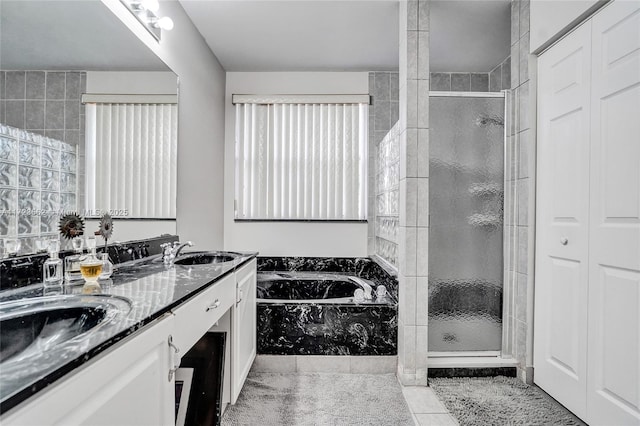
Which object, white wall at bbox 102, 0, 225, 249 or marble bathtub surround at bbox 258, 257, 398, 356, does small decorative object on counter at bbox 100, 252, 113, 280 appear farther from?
marble bathtub surround at bbox 258, 257, 398, 356

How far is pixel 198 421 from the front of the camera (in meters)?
1.74

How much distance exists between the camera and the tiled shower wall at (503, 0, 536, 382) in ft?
7.41

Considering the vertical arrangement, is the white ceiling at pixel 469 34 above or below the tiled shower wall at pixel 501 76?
above

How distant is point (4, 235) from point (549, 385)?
9.04ft

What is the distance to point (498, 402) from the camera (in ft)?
6.70

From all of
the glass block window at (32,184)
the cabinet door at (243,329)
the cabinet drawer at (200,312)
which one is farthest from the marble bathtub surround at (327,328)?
the glass block window at (32,184)

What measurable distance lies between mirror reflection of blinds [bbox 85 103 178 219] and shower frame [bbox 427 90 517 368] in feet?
6.00

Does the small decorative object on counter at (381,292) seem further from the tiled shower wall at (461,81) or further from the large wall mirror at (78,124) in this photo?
the tiled shower wall at (461,81)

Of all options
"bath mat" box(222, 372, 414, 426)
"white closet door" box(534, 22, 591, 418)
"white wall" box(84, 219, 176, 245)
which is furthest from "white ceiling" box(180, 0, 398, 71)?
"bath mat" box(222, 372, 414, 426)

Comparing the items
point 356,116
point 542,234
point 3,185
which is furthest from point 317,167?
point 3,185

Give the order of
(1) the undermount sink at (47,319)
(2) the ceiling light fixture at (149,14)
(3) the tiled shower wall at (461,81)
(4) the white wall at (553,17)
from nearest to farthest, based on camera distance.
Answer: (1) the undermount sink at (47,319) < (4) the white wall at (553,17) < (2) the ceiling light fixture at (149,14) < (3) the tiled shower wall at (461,81)

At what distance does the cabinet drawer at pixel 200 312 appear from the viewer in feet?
3.91

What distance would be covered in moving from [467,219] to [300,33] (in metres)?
2.00

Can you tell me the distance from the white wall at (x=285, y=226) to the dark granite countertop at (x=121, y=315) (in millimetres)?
1619
